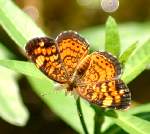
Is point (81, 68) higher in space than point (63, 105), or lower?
higher

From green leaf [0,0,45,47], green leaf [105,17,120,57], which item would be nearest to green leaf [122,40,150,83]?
green leaf [105,17,120,57]

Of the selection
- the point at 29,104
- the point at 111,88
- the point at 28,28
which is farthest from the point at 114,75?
the point at 29,104

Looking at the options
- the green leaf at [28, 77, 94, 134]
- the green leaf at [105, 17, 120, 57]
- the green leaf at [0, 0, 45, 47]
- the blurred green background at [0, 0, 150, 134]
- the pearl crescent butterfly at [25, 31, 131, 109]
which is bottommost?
the green leaf at [28, 77, 94, 134]

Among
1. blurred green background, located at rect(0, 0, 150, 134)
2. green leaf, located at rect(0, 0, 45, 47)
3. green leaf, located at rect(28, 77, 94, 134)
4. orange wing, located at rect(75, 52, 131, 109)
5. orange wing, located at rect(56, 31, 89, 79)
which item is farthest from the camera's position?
blurred green background, located at rect(0, 0, 150, 134)

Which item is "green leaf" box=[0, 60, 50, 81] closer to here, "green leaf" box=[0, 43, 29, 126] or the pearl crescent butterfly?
the pearl crescent butterfly

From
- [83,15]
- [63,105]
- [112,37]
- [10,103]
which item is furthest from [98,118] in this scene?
[83,15]

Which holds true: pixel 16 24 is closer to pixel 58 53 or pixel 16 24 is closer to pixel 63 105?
pixel 58 53
